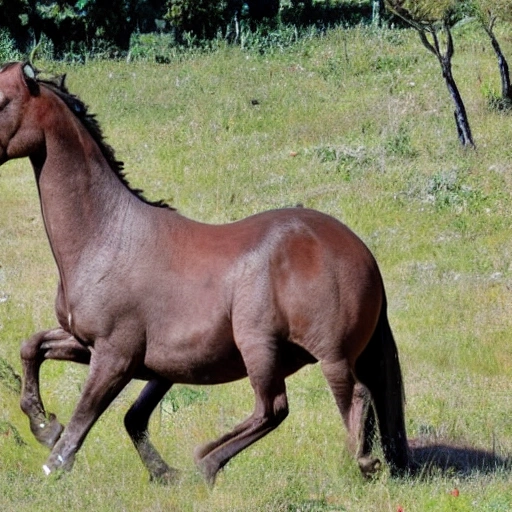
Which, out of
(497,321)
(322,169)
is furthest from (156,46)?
(497,321)

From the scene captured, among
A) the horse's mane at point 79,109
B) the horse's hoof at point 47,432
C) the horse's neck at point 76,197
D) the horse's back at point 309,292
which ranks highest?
the horse's mane at point 79,109

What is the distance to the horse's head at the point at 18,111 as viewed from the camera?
7.05m

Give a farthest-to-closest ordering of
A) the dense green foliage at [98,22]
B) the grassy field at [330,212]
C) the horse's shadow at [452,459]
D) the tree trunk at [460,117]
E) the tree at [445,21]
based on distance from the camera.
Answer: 1. the dense green foliage at [98,22]
2. the tree trunk at [460,117]
3. the tree at [445,21]
4. the horse's shadow at [452,459]
5. the grassy field at [330,212]

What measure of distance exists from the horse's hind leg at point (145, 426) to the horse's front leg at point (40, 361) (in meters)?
0.46

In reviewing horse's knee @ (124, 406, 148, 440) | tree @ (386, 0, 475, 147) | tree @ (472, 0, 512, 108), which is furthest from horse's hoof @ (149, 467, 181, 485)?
tree @ (472, 0, 512, 108)

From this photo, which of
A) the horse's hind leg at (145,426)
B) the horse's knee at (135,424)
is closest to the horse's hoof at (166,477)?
the horse's hind leg at (145,426)

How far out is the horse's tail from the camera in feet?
24.6

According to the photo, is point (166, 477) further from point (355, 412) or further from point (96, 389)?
point (355, 412)

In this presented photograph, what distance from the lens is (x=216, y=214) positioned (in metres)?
18.0

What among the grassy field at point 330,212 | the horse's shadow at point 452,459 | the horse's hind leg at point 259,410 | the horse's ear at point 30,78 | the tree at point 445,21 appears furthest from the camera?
the tree at point 445,21

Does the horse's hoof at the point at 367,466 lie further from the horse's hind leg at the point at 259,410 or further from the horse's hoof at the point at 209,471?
the horse's hoof at the point at 209,471

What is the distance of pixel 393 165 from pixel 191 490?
536 inches

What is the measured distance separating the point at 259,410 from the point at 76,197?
178cm

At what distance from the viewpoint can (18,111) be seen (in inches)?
278
